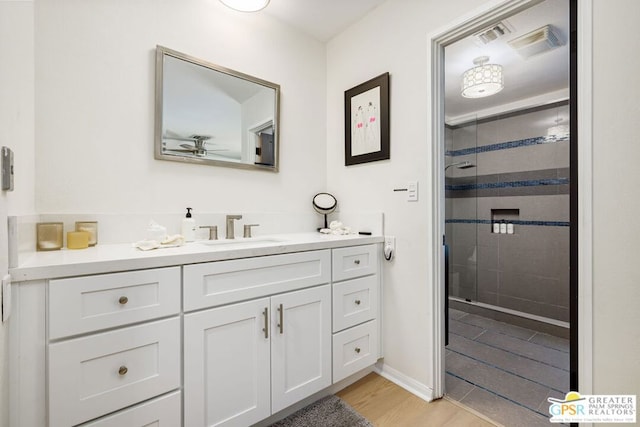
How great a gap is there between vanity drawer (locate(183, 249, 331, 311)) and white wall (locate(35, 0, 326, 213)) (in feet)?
2.06

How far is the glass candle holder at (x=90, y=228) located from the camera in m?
1.32

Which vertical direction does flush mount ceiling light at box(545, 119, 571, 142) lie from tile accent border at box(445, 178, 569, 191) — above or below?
above

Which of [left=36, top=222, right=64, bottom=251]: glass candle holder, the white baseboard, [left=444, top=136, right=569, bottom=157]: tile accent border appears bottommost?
the white baseboard

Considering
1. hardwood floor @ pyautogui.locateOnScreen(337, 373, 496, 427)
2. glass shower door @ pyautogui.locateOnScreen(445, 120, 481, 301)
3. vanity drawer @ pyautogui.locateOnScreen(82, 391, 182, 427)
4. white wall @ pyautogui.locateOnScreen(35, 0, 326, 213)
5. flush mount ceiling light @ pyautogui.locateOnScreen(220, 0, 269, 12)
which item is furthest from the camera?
glass shower door @ pyautogui.locateOnScreen(445, 120, 481, 301)

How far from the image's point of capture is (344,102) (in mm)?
2170

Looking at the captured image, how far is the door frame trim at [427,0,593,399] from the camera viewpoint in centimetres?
113

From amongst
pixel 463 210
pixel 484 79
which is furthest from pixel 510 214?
pixel 484 79

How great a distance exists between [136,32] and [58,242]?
44.1 inches

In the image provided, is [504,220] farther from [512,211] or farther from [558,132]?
[558,132]

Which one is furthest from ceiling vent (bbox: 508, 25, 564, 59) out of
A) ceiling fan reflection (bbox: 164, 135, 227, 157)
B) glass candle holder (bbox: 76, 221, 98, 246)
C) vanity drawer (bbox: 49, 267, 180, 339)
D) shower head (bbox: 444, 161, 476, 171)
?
glass candle holder (bbox: 76, 221, 98, 246)

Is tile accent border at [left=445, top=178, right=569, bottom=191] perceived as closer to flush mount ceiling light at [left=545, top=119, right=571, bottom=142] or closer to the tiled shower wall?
the tiled shower wall

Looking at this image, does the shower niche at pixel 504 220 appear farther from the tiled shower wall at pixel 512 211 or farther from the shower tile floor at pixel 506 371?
the shower tile floor at pixel 506 371

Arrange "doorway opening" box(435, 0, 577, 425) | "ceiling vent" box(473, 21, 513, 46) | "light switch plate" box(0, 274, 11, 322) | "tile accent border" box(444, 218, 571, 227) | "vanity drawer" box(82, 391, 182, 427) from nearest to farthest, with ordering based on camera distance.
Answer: "light switch plate" box(0, 274, 11, 322), "vanity drawer" box(82, 391, 182, 427), "doorway opening" box(435, 0, 577, 425), "ceiling vent" box(473, 21, 513, 46), "tile accent border" box(444, 218, 571, 227)

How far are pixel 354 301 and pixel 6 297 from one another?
144 cm
